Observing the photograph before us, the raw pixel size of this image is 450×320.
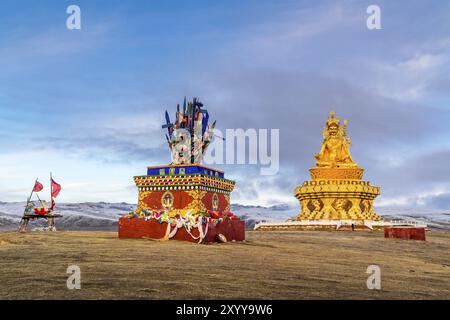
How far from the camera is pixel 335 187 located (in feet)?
129

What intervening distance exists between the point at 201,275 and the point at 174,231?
308 inches

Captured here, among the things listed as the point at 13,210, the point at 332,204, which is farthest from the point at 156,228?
the point at 13,210

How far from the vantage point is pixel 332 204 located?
39.6m

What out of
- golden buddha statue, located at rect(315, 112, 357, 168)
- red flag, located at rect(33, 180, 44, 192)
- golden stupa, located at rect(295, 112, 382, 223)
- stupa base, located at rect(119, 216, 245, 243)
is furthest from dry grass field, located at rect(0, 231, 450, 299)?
golden buddha statue, located at rect(315, 112, 357, 168)

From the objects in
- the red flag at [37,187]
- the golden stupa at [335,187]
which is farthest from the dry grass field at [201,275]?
the golden stupa at [335,187]

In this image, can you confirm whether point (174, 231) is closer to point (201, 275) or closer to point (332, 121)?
point (201, 275)

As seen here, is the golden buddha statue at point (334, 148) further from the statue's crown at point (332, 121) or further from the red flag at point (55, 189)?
the red flag at point (55, 189)

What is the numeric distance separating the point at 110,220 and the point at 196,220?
44.5m

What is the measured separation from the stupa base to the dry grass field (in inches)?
93.1

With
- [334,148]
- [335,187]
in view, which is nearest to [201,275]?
[335,187]

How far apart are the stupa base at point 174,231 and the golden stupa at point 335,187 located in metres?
22.3

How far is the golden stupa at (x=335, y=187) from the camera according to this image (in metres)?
39.2

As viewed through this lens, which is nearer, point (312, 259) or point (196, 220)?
point (312, 259)
